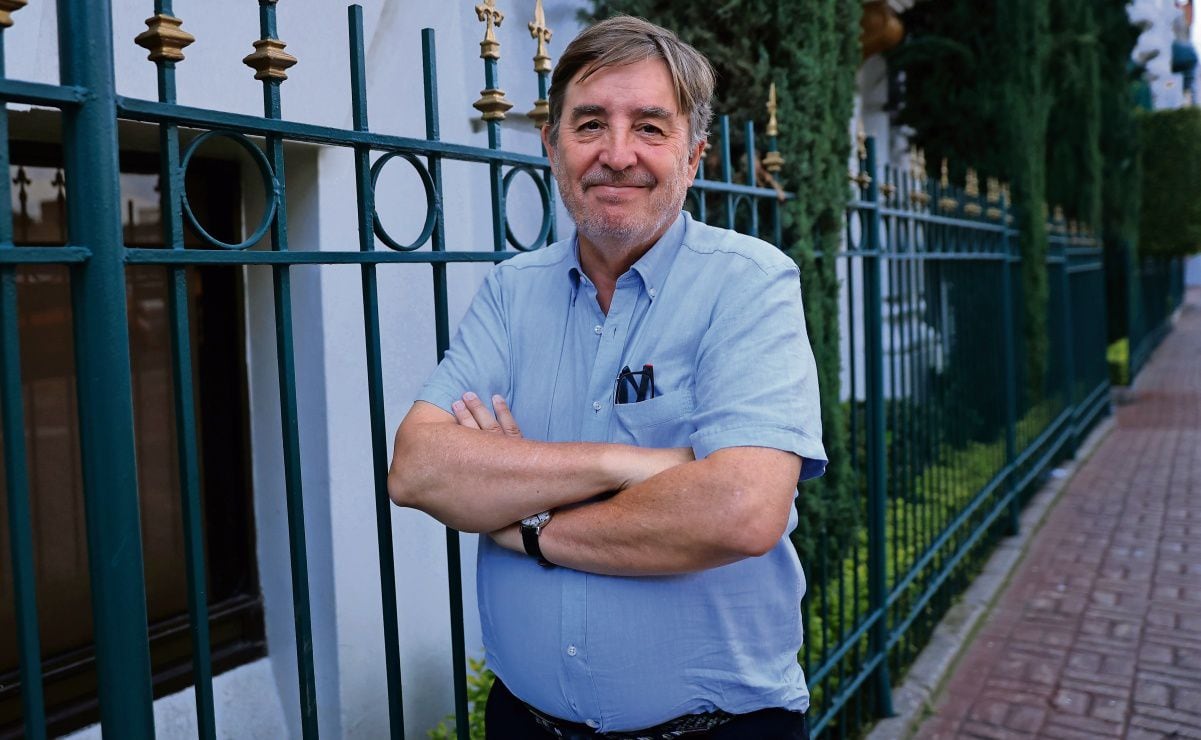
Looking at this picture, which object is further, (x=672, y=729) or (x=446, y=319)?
(x=446, y=319)

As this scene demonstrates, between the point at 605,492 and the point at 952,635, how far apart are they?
395cm

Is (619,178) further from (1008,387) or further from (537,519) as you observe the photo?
(1008,387)

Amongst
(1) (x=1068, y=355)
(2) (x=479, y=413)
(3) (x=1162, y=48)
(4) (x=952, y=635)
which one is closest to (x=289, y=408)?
(2) (x=479, y=413)

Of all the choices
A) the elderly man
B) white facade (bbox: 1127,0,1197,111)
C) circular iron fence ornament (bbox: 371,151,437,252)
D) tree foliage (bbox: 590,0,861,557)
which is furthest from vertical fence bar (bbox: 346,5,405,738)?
white facade (bbox: 1127,0,1197,111)

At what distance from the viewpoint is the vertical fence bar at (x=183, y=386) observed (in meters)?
1.55

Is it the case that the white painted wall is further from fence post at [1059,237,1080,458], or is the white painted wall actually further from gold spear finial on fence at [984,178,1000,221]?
gold spear finial on fence at [984,178,1000,221]

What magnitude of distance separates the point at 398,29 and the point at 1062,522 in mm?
6356

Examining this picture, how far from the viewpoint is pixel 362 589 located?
3297mm

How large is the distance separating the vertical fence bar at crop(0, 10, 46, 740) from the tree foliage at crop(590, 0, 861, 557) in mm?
2932

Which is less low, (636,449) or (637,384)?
(637,384)

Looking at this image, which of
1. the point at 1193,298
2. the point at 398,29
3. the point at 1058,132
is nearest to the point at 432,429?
the point at 398,29

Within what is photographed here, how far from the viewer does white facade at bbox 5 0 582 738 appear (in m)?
2.96

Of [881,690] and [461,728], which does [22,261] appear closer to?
[461,728]

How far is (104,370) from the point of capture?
1485 mm
